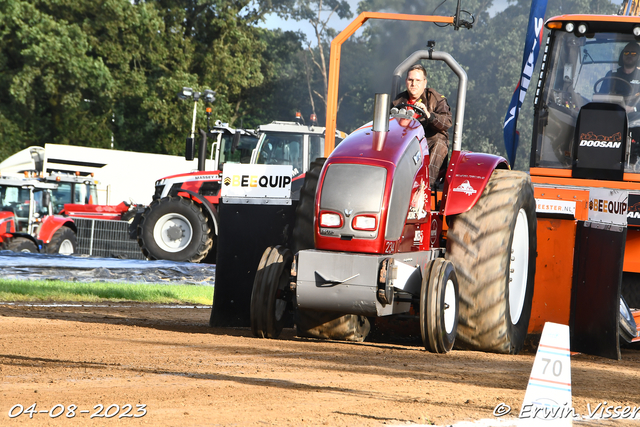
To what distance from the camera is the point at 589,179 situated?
329 inches

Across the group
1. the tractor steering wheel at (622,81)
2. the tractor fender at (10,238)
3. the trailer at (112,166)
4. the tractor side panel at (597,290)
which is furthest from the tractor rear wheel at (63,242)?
the tractor side panel at (597,290)

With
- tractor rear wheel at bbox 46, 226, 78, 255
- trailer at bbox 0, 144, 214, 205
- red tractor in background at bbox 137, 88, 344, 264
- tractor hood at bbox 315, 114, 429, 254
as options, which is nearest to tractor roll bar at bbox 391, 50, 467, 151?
tractor hood at bbox 315, 114, 429, 254

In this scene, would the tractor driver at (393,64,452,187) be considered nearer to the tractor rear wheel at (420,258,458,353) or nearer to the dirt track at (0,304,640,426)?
the tractor rear wheel at (420,258,458,353)

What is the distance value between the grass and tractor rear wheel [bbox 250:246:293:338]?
5108mm

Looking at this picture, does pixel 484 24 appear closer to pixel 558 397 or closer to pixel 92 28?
pixel 92 28

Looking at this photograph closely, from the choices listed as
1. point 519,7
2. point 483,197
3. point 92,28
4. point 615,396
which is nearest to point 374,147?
point 483,197

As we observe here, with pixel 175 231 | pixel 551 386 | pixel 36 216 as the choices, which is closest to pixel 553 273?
pixel 551 386

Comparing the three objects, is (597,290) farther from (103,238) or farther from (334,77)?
(103,238)

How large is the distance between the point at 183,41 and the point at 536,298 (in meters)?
32.4

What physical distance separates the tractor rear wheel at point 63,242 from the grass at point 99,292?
7111mm

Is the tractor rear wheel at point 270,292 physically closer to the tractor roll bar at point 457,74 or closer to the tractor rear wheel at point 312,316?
the tractor rear wheel at point 312,316

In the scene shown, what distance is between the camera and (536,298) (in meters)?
6.96

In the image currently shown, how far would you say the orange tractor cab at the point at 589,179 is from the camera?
6531 mm

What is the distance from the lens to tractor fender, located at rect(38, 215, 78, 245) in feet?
63.0
